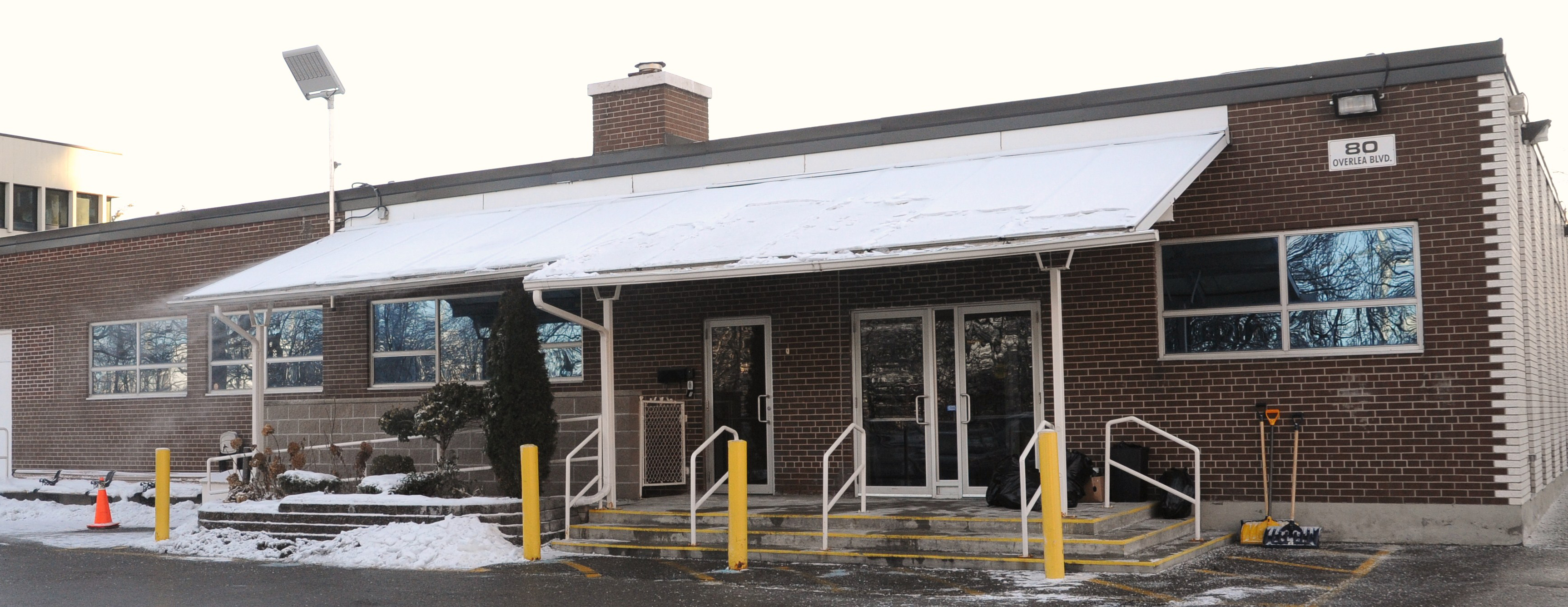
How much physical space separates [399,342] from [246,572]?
228 inches

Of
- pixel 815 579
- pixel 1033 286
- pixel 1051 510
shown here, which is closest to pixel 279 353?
pixel 1033 286

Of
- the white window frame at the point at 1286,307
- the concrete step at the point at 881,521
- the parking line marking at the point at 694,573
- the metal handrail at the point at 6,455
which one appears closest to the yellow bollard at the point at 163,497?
the concrete step at the point at 881,521

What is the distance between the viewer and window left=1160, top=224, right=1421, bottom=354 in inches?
463

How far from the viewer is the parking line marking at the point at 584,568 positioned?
10.9 m

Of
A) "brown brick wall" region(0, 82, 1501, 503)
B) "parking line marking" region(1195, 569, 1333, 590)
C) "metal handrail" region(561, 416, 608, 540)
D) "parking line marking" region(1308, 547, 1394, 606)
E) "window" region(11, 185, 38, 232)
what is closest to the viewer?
"parking line marking" region(1308, 547, 1394, 606)

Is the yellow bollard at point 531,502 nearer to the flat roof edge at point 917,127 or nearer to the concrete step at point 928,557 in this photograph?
the concrete step at point 928,557

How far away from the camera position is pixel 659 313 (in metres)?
15.3

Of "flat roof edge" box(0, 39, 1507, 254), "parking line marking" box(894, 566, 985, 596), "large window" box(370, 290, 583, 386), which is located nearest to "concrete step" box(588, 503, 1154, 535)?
"parking line marking" box(894, 566, 985, 596)

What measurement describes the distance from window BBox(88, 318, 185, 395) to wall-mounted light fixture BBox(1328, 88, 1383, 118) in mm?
15944

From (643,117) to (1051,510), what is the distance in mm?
8784

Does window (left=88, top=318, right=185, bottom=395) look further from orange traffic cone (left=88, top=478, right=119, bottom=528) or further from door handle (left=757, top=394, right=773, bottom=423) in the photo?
door handle (left=757, top=394, right=773, bottom=423)

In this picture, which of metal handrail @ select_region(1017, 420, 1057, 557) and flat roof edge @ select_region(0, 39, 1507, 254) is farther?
flat roof edge @ select_region(0, 39, 1507, 254)

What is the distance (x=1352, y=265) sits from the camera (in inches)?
470

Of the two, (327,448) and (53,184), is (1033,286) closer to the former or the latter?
A: (327,448)
